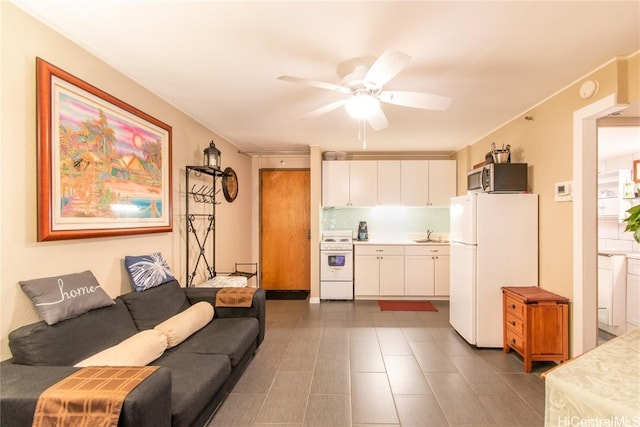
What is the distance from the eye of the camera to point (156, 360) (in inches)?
76.4

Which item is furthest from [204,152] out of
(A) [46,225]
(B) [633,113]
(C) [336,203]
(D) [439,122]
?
(B) [633,113]

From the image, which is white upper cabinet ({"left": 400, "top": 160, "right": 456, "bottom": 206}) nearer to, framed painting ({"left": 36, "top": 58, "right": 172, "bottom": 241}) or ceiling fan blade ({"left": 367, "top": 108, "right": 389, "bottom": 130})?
ceiling fan blade ({"left": 367, "top": 108, "right": 389, "bottom": 130})

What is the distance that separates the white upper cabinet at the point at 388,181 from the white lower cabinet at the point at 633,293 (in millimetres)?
2885

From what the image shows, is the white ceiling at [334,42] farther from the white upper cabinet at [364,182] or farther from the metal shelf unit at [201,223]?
the white upper cabinet at [364,182]

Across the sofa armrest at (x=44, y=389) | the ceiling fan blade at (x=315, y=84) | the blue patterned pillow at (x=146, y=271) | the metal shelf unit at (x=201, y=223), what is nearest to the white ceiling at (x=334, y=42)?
the ceiling fan blade at (x=315, y=84)

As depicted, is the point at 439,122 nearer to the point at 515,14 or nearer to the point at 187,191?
the point at 515,14

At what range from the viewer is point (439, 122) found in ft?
11.6

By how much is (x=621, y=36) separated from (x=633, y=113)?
857 millimetres

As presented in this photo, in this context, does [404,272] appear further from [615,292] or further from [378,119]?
[378,119]

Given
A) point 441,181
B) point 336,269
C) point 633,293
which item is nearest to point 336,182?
point 336,269

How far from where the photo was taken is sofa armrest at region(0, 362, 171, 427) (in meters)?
1.14

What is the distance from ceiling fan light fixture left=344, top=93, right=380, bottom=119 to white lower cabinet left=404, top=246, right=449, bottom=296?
10.0 feet

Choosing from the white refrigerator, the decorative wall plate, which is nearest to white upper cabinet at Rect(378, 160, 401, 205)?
the white refrigerator

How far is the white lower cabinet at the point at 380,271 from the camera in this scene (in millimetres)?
4711
